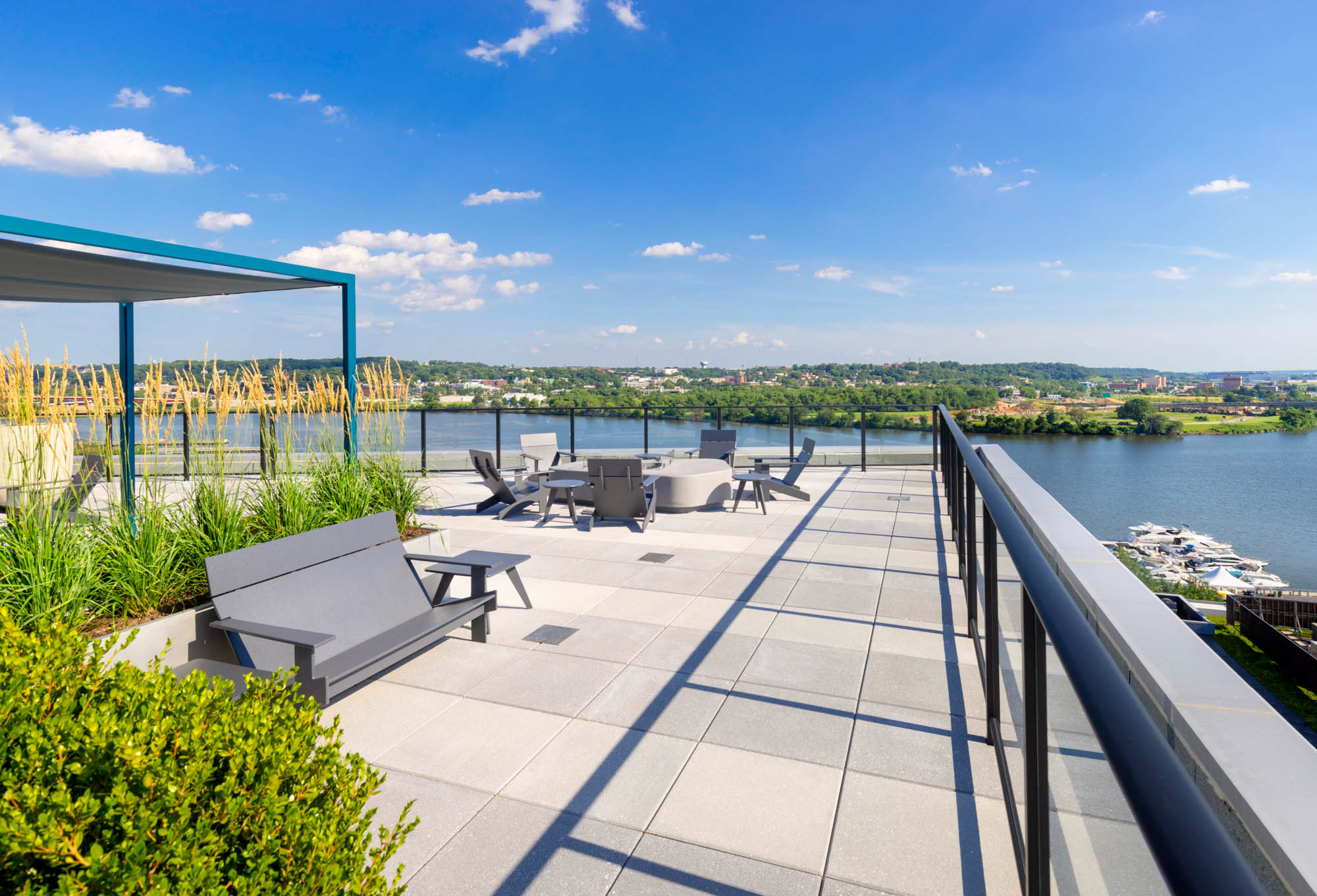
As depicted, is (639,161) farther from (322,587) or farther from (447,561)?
(322,587)

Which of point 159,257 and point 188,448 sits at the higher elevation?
point 159,257

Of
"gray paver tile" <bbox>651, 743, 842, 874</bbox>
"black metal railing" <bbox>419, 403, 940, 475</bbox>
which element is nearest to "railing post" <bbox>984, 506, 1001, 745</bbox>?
"gray paver tile" <bbox>651, 743, 842, 874</bbox>

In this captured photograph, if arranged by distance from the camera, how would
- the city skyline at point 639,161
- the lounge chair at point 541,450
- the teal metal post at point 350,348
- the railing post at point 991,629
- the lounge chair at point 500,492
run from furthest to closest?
the city skyline at point 639,161
the lounge chair at point 541,450
the lounge chair at point 500,492
the teal metal post at point 350,348
the railing post at point 991,629

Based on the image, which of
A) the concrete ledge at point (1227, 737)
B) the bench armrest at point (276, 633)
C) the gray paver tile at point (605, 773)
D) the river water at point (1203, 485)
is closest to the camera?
the concrete ledge at point (1227, 737)

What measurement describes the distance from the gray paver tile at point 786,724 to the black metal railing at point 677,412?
28.3 feet

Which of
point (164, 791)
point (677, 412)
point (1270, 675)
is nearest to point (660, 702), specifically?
point (164, 791)

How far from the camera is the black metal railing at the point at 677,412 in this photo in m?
11.8

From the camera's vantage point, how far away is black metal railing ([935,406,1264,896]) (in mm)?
500

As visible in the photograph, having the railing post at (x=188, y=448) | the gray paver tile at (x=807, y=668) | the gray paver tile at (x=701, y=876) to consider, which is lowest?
the gray paver tile at (x=701, y=876)

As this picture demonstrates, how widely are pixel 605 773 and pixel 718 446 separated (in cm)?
834

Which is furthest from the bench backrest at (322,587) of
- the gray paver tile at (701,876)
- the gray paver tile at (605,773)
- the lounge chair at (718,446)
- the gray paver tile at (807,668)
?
the lounge chair at (718,446)

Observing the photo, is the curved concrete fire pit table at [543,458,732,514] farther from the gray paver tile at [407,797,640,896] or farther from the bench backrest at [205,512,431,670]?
the gray paver tile at [407,797,640,896]

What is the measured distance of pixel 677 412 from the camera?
40.7 feet

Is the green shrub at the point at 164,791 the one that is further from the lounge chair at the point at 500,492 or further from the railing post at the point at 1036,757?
the lounge chair at the point at 500,492
